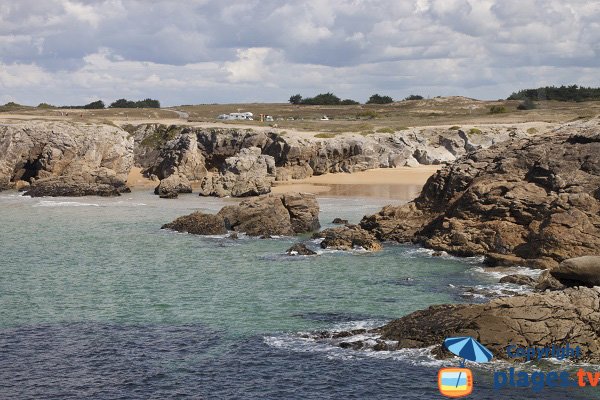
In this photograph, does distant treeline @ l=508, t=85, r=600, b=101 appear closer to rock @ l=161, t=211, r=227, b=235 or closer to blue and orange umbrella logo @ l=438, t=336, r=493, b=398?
rock @ l=161, t=211, r=227, b=235

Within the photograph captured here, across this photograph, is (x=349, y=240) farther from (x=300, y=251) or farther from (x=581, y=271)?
(x=581, y=271)

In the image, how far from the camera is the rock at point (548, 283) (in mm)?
33688

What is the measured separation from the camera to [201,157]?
9838 centimetres

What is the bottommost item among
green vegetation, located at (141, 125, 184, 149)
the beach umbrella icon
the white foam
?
the white foam

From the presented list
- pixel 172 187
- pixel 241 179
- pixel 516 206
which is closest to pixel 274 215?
pixel 516 206

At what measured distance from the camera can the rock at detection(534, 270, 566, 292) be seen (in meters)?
33.7

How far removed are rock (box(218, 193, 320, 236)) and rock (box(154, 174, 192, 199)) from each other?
22866 millimetres

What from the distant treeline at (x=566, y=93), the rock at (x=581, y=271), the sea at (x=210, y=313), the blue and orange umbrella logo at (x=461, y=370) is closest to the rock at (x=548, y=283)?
the rock at (x=581, y=271)

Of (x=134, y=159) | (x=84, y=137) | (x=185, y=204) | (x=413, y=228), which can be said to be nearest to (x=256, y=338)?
(x=413, y=228)

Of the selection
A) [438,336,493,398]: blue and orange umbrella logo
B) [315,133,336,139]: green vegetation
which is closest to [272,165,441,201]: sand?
[315,133,336,139]: green vegetation

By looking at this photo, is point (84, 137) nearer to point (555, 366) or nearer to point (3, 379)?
point (3, 379)

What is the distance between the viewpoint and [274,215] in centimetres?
5700

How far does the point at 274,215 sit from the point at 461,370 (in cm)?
3272

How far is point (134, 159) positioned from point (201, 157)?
13392 mm
